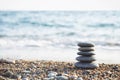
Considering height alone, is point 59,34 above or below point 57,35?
above

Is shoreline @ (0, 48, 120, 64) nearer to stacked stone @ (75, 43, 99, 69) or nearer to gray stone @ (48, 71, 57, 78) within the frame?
stacked stone @ (75, 43, 99, 69)

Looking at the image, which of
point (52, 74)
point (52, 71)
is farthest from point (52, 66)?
point (52, 74)

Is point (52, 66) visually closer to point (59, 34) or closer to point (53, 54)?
point (53, 54)

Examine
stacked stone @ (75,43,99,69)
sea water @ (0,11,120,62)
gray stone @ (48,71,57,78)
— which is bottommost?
gray stone @ (48,71,57,78)

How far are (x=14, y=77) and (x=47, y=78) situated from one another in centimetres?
63

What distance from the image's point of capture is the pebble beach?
8.48 m

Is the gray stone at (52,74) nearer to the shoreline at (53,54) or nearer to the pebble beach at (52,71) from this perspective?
the pebble beach at (52,71)

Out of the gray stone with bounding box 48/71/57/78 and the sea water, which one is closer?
the gray stone with bounding box 48/71/57/78

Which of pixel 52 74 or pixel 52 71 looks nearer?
pixel 52 74

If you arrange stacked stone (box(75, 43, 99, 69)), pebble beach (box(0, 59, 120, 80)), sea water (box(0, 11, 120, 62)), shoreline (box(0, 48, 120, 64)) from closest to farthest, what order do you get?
pebble beach (box(0, 59, 120, 80))
stacked stone (box(75, 43, 99, 69))
shoreline (box(0, 48, 120, 64))
sea water (box(0, 11, 120, 62))

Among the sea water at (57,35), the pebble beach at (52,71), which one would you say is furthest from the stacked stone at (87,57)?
the sea water at (57,35)

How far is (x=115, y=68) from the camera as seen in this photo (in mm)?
9555

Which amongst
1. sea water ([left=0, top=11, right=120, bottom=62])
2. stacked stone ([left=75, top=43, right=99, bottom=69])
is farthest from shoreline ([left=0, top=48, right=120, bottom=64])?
stacked stone ([left=75, top=43, right=99, bottom=69])

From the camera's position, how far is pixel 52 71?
357 inches
